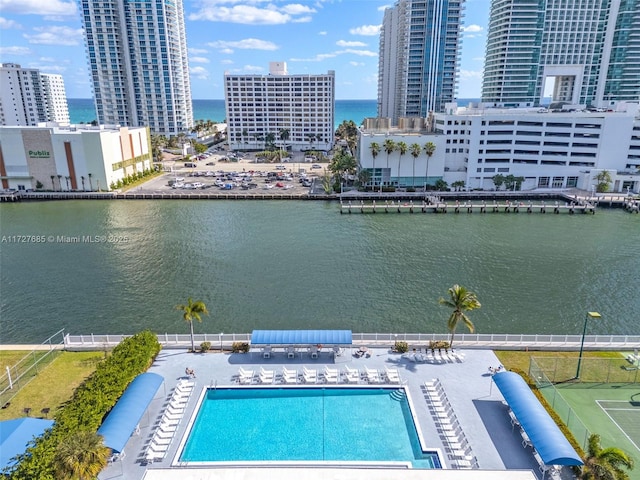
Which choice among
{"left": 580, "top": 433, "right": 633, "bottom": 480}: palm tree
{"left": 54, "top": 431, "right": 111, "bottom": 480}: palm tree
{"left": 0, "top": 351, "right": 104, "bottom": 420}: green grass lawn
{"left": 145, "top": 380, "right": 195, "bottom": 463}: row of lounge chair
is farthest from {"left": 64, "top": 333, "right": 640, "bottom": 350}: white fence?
{"left": 54, "top": 431, "right": 111, "bottom": 480}: palm tree

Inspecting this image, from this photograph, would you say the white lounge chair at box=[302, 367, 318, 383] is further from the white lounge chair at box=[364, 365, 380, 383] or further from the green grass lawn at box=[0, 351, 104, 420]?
the green grass lawn at box=[0, 351, 104, 420]

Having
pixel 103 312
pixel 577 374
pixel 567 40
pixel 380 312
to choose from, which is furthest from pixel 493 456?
pixel 567 40

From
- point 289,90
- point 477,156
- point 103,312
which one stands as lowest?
point 103,312

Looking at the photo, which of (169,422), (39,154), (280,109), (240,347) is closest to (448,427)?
(240,347)

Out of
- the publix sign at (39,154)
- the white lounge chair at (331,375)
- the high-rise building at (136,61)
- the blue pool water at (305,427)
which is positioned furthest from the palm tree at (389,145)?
the high-rise building at (136,61)

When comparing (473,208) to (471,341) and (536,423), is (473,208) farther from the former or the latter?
(536,423)

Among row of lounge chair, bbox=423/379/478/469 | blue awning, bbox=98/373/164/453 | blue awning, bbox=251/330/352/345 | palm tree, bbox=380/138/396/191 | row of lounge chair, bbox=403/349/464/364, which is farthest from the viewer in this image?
palm tree, bbox=380/138/396/191

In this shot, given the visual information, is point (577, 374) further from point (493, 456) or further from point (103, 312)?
point (103, 312)
